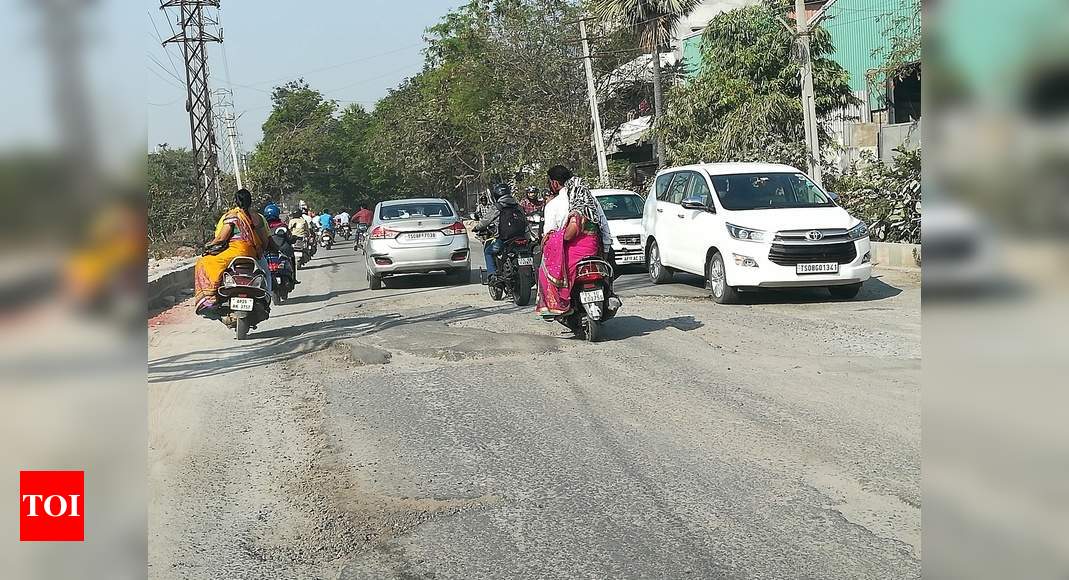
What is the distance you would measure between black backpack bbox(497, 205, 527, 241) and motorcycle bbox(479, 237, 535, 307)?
0.09 metres

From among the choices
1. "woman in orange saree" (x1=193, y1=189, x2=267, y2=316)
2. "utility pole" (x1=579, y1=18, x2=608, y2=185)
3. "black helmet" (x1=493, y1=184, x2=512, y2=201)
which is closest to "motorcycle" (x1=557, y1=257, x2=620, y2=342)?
"woman in orange saree" (x1=193, y1=189, x2=267, y2=316)

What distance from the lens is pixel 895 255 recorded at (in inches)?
651

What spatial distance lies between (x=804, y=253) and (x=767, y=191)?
162 cm

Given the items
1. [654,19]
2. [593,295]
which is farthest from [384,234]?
[654,19]

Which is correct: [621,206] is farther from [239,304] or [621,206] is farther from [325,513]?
[325,513]

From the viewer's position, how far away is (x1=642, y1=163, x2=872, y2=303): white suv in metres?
12.6

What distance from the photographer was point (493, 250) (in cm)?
1438

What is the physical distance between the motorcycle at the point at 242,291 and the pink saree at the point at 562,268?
3.26m

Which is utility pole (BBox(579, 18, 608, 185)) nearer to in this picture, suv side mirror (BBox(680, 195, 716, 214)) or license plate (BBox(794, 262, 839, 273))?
suv side mirror (BBox(680, 195, 716, 214))

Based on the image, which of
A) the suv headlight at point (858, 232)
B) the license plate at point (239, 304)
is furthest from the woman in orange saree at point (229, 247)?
the suv headlight at point (858, 232)

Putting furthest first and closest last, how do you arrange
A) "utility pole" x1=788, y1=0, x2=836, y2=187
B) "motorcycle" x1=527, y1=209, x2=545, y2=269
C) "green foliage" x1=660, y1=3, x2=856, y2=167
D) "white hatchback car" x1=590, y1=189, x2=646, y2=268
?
"green foliage" x1=660, y1=3, x2=856, y2=167 < "utility pole" x1=788, y1=0, x2=836, y2=187 < "white hatchback car" x1=590, y1=189, x2=646, y2=268 < "motorcycle" x1=527, y1=209, x2=545, y2=269

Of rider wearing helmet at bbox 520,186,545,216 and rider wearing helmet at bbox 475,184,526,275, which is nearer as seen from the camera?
rider wearing helmet at bbox 475,184,526,275
